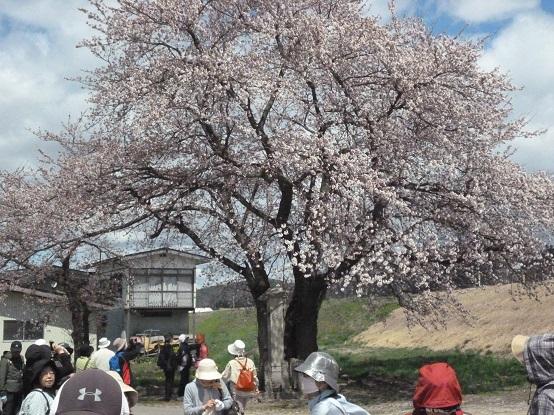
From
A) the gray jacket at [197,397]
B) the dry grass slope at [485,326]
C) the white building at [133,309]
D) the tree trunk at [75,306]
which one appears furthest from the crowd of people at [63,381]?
the white building at [133,309]

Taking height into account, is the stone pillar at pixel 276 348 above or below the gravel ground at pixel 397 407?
above

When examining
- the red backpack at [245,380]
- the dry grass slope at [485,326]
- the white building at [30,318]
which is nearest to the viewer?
the red backpack at [245,380]

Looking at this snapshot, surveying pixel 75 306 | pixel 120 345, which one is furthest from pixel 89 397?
pixel 75 306

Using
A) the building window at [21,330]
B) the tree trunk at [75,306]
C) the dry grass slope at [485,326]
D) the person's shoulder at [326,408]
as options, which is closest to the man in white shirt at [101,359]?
the person's shoulder at [326,408]

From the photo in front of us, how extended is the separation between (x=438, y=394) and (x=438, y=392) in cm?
Answer: 1

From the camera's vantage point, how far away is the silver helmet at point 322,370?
5.01 meters

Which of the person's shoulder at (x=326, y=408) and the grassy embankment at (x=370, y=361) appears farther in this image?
the grassy embankment at (x=370, y=361)

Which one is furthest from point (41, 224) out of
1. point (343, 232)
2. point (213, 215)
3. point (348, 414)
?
point (348, 414)

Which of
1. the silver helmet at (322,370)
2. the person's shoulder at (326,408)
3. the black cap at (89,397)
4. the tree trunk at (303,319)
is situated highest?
the tree trunk at (303,319)

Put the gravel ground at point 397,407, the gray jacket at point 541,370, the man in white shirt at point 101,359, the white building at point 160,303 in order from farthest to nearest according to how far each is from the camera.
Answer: the white building at point 160,303
the gravel ground at point 397,407
the man in white shirt at point 101,359
the gray jacket at point 541,370

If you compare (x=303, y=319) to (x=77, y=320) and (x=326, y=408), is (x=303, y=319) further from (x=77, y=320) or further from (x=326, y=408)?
(x=326, y=408)

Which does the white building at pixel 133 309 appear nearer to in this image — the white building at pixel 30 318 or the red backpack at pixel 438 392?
the white building at pixel 30 318

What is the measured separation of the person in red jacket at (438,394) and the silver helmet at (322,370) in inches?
26.6

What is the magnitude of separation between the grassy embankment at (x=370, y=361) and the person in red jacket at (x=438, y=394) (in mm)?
13284
